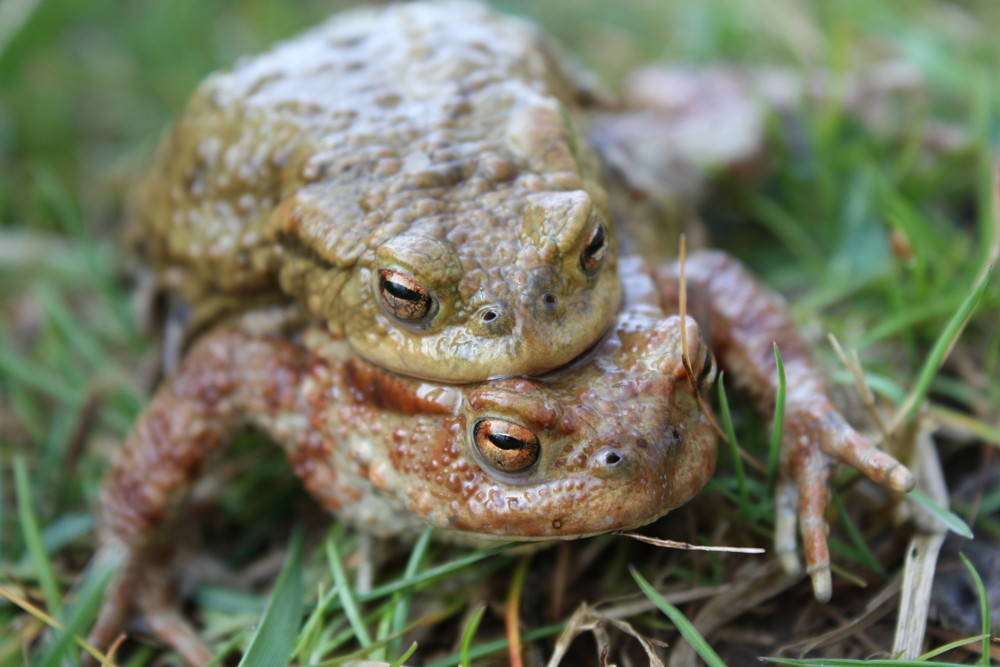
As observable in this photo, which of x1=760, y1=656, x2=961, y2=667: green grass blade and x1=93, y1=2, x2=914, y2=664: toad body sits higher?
x1=93, y1=2, x2=914, y2=664: toad body

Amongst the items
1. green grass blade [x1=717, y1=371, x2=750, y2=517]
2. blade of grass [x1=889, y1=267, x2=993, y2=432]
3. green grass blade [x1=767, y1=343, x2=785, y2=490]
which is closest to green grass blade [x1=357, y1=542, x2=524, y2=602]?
green grass blade [x1=717, y1=371, x2=750, y2=517]

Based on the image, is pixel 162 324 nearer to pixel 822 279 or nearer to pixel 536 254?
pixel 536 254

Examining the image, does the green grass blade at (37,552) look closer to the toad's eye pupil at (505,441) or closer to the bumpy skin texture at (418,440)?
the bumpy skin texture at (418,440)

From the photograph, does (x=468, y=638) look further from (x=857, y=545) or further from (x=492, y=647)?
(x=857, y=545)

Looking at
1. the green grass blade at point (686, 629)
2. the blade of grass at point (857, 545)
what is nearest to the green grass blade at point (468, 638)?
the green grass blade at point (686, 629)

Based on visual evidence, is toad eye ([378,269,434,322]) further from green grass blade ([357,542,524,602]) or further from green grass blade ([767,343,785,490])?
green grass blade ([767,343,785,490])

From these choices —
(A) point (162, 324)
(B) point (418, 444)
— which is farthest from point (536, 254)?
(A) point (162, 324)
